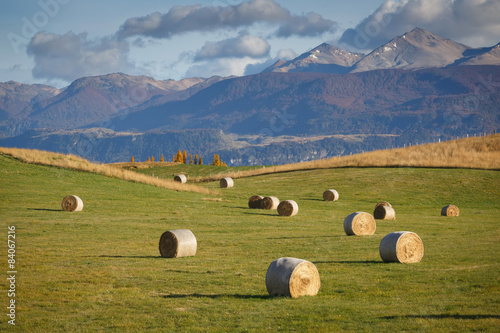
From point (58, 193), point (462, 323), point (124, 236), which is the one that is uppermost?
point (58, 193)

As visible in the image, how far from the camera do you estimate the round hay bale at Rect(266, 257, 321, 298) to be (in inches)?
688

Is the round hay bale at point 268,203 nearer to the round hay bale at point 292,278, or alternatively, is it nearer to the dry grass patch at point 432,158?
the round hay bale at point 292,278

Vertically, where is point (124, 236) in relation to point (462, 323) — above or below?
above

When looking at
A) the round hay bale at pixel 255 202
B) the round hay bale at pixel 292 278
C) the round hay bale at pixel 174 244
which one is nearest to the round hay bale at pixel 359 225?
the round hay bale at pixel 174 244

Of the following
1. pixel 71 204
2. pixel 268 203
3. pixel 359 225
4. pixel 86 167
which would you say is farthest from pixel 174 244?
pixel 86 167

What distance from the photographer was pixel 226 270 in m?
23.6

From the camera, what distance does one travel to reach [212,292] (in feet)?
64.2

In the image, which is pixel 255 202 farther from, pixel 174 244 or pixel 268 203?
pixel 174 244

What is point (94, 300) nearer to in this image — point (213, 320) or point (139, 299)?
point (139, 299)

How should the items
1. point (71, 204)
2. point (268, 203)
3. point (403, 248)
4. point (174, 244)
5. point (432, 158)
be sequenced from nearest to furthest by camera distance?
point (403, 248)
point (174, 244)
point (71, 204)
point (268, 203)
point (432, 158)

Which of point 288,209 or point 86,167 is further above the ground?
point 86,167

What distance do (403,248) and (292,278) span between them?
26.7ft

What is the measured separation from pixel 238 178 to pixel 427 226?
2420 inches

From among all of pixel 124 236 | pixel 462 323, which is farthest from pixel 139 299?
pixel 124 236
